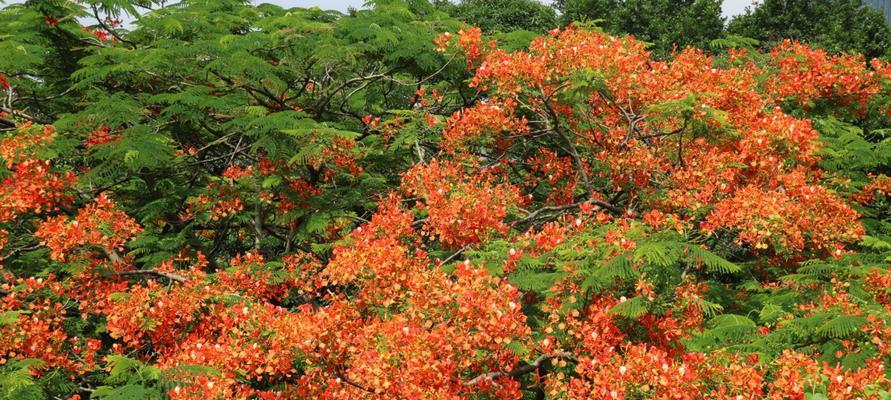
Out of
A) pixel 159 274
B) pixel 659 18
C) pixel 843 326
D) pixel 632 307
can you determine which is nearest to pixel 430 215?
pixel 632 307

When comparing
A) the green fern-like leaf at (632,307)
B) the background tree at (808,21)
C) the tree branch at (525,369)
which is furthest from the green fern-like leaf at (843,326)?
the background tree at (808,21)

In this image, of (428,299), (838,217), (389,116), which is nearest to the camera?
(428,299)

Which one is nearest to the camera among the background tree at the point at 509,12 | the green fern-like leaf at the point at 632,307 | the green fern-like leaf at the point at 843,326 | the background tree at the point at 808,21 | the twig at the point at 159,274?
the green fern-like leaf at the point at 843,326

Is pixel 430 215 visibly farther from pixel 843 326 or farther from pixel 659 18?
pixel 659 18

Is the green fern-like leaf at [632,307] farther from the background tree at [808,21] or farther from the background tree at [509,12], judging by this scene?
the background tree at [808,21]

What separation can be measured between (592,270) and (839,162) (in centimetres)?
435

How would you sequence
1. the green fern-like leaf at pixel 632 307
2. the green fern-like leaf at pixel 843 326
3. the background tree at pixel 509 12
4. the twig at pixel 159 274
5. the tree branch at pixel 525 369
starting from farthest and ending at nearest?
the background tree at pixel 509 12 → the twig at pixel 159 274 → the tree branch at pixel 525 369 → the green fern-like leaf at pixel 632 307 → the green fern-like leaf at pixel 843 326

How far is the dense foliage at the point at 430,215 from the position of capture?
5.62 meters

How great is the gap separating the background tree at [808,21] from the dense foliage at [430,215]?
22.9 metres

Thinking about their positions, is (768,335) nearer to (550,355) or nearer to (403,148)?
(550,355)

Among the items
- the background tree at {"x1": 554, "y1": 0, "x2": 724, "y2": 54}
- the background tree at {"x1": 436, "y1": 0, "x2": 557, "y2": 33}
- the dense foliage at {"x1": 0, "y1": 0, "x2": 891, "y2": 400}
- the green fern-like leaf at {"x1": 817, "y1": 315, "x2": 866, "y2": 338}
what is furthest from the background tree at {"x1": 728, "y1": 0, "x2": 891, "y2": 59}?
the green fern-like leaf at {"x1": 817, "y1": 315, "x2": 866, "y2": 338}

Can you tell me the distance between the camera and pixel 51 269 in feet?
27.4

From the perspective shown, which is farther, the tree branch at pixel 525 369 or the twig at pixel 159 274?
the twig at pixel 159 274

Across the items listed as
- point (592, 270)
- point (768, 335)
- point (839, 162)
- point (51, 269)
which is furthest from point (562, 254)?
point (51, 269)
